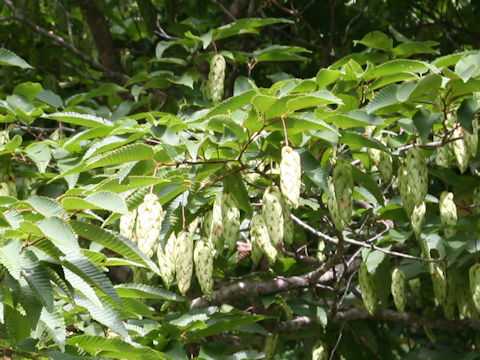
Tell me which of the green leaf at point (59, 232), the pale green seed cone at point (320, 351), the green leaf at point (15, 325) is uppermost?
the green leaf at point (59, 232)

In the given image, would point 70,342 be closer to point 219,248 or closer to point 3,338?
point 3,338

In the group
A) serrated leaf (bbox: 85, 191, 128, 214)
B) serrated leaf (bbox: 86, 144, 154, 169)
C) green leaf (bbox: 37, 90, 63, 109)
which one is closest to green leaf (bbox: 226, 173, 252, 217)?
serrated leaf (bbox: 86, 144, 154, 169)

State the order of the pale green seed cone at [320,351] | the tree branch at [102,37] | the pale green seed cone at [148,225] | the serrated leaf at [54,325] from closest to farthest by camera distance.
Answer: the pale green seed cone at [148,225]
the serrated leaf at [54,325]
the pale green seed cone at [320,351]
the tree branch at [102,37]

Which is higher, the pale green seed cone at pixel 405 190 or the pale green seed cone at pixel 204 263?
the pale green seed cone at pixel 405 190

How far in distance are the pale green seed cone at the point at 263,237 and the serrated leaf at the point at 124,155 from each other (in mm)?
328

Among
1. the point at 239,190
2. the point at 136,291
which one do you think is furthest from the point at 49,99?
the point at 239,190

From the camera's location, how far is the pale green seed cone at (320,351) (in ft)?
11.9

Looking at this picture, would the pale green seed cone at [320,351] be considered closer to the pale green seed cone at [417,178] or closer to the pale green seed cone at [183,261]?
the pale green seed cone at [417,178]

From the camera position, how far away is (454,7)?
4.53m

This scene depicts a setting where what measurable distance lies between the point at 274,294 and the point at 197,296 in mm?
338

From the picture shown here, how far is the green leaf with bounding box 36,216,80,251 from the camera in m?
1.75

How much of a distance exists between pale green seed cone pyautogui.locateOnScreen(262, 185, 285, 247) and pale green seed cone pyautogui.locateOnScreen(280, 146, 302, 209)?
0.22 feet

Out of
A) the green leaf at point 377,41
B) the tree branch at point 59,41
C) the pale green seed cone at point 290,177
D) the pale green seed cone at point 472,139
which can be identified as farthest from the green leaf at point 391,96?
the tree branch at point 59,41

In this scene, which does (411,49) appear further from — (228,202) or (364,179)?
(228,202)
